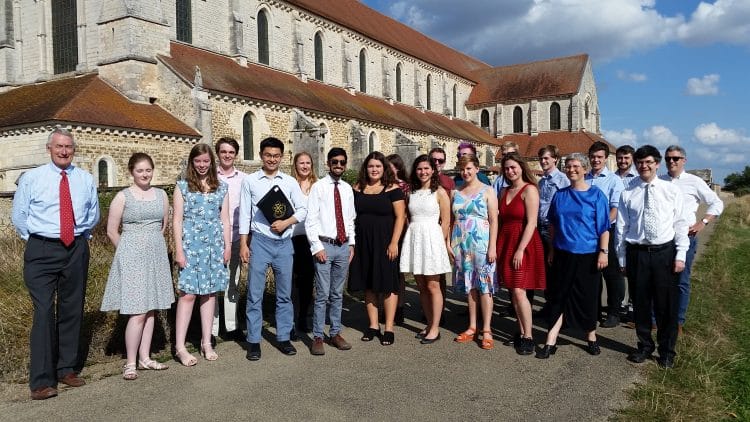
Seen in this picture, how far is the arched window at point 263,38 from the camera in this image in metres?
26.3

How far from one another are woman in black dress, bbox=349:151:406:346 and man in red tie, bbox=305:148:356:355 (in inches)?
8.7

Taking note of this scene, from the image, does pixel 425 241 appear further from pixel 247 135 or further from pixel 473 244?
pixel 247 135

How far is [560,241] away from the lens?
527 centimetres

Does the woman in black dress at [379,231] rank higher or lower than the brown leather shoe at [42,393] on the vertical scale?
higher

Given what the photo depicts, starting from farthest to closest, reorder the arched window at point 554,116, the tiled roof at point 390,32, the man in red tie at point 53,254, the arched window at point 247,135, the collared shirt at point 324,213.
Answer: the arched window at point 554,116
the tiled roof at point 390,32
the arched window at point 247,135
the collared shirt at point 324,213
the man in red tie at point 53,254

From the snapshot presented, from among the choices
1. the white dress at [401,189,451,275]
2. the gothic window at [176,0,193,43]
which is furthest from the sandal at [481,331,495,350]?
the gothic window at [176,0,193,43]

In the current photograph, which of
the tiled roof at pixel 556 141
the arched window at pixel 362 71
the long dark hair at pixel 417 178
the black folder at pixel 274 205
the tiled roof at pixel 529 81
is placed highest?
the tiled roof at pixel 529 81

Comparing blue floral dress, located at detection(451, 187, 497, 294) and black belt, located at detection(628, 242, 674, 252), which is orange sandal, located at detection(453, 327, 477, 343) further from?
black belt, located at detection(628, 242, 674, 252)

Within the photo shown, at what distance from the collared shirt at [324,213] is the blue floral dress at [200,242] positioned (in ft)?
2.93

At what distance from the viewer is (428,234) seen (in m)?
5.54

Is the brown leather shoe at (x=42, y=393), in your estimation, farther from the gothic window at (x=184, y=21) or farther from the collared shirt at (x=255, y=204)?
the gothic window at (x=184, y=21)

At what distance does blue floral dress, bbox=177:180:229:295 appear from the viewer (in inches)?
194

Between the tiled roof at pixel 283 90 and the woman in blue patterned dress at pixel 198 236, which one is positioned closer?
the woman in blue patterned dress at pixel 198 236

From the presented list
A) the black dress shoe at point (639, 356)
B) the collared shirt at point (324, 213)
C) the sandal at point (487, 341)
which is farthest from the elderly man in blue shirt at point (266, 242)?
the black dress shoe at point (639, 356)
